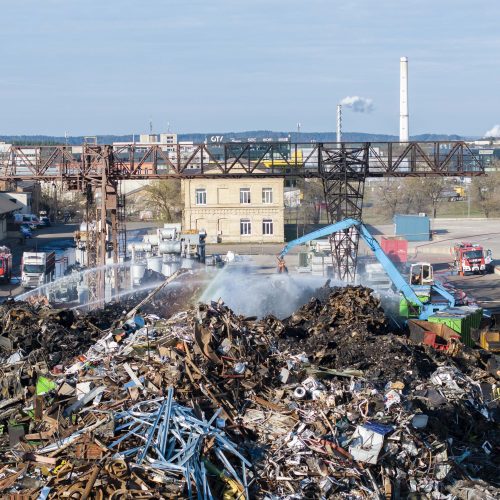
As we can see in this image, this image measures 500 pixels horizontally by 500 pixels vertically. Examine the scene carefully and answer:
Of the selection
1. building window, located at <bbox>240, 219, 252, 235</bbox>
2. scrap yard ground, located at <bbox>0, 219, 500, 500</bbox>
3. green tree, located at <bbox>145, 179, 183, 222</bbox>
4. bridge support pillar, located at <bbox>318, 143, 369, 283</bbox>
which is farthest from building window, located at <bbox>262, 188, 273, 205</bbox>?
scrap yard ground, located at <bbox>0, 219, 500, 500</bbox>

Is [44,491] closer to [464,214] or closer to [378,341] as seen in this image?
[378,341]

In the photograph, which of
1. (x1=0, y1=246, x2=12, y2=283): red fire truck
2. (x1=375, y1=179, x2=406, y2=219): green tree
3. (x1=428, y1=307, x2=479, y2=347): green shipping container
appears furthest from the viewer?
(x1=375, y1=179, x2=406, y2=219): green tree

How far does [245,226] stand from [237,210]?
117cm

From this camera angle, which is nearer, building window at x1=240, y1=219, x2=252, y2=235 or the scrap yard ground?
the scrap yard ground

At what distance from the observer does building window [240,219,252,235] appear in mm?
59719

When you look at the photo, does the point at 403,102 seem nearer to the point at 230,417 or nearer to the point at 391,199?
the point at 391,199

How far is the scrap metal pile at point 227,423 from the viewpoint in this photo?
37.3 ft

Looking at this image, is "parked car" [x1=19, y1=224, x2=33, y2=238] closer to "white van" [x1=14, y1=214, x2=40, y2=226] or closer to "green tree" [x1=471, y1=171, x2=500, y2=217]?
"white van" [x1=14, y1=214, x2=40, y2=226]

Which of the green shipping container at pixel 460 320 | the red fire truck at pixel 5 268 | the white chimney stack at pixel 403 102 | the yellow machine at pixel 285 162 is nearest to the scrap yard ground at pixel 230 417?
the green shipping container at pixel 460 320

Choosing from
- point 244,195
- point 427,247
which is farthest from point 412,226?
point 244,195

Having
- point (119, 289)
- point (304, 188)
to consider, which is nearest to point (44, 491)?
point (119, 289)

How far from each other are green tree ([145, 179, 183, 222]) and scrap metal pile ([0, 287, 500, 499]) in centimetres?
5331

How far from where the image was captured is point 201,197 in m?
59.2

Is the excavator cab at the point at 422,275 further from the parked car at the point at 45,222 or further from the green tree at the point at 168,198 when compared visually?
the parked car at the point at 45,222
